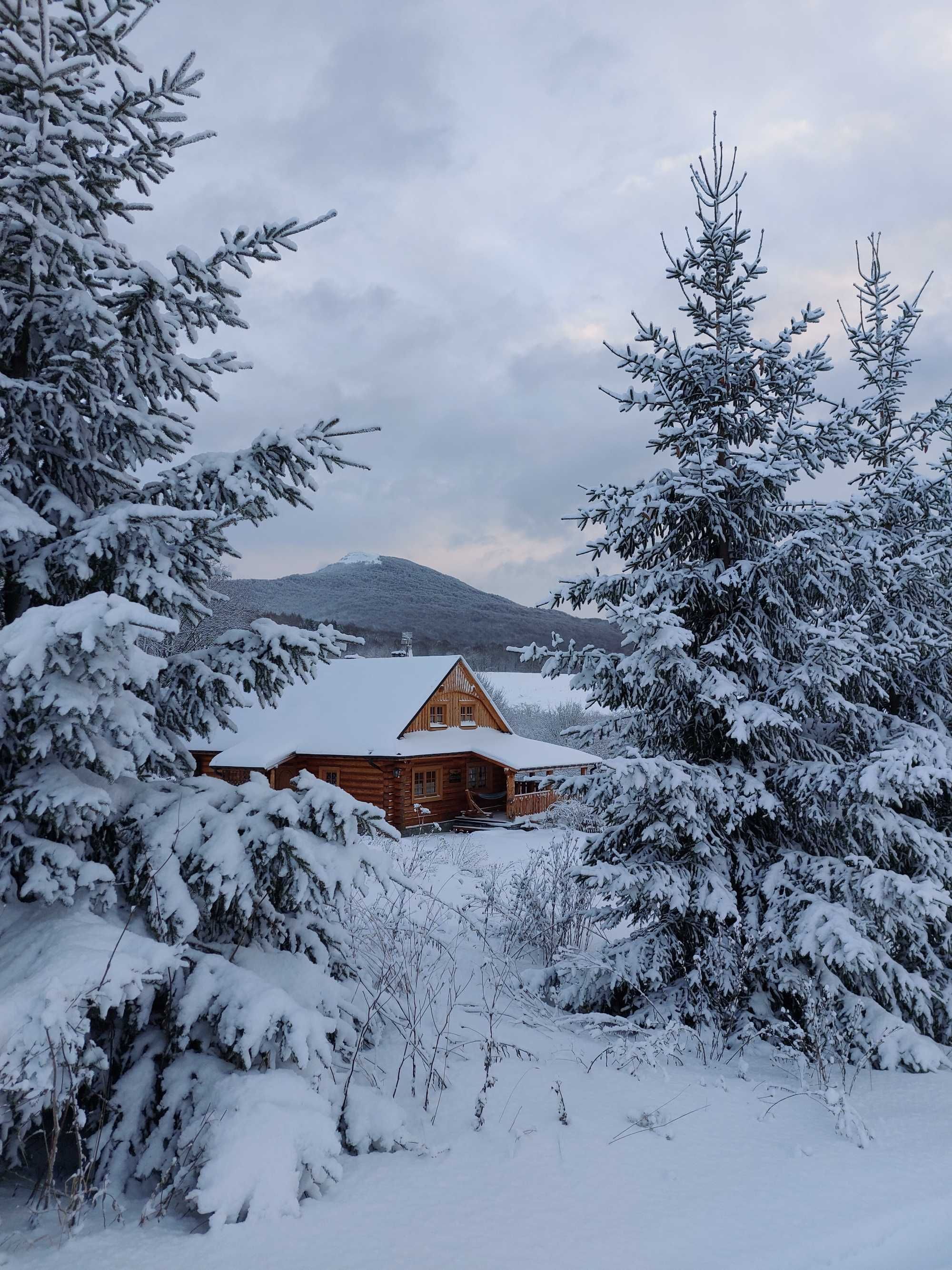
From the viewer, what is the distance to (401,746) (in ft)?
81.5

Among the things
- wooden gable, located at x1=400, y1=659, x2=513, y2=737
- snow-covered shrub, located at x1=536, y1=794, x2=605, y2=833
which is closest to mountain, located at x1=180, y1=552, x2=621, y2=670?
wooden gable, located at x1=400, y1=659, x2=513, y2=737

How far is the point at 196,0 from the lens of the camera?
5.00 metres

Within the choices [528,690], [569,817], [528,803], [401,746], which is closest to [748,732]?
[569,817]

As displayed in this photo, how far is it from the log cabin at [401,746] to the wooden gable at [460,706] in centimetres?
4

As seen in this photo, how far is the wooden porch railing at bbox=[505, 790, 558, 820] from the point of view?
27203 millimetres

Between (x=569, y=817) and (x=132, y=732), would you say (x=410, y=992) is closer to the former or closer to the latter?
(x=132, y=732)

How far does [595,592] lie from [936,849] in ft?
12.6

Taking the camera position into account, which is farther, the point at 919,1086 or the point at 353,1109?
the point at 919,1086

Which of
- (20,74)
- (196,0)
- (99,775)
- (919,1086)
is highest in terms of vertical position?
(196,0)

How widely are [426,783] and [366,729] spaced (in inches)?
129

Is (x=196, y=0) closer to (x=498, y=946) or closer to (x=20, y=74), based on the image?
(x=20, y=74)

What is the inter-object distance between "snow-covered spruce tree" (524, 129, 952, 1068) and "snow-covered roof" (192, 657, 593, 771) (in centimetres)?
1790

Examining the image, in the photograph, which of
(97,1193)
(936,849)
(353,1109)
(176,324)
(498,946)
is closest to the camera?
(97,1193)

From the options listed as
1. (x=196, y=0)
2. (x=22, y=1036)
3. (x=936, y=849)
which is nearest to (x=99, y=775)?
(x=22, y=1036)
